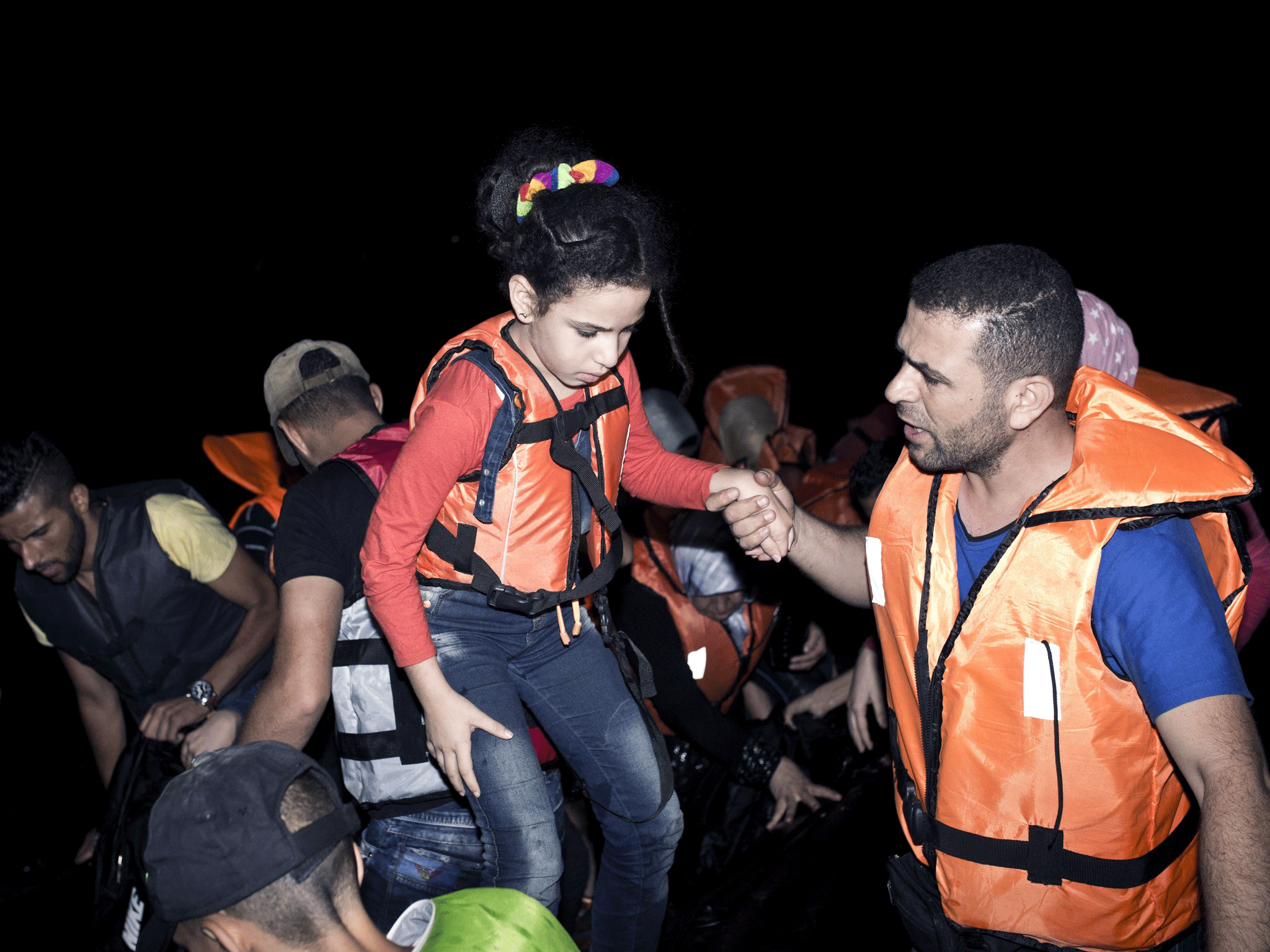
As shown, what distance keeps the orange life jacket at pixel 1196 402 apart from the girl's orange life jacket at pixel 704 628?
1507mm

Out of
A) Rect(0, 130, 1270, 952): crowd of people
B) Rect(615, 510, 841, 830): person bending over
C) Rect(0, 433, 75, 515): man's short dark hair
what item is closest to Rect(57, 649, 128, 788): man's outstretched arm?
Rect(0, 433, 75, 515): man's short dark hair

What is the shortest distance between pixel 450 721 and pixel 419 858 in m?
0.68

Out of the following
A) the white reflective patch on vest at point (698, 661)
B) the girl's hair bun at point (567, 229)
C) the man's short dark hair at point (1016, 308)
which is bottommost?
the white reflective patch on vest at point (698, 661)

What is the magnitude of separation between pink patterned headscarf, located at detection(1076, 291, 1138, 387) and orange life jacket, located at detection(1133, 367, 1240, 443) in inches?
4.1

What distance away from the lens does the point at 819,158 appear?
26.2 ft

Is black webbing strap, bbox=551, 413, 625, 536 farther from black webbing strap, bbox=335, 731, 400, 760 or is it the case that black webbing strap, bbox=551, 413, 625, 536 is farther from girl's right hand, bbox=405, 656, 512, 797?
black webbing strap, bbox=335, 731, 400, 760

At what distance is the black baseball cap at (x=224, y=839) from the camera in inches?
46.9

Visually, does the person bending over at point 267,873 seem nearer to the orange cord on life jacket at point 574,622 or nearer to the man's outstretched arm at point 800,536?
the orange cord on life jacket at point 574,622

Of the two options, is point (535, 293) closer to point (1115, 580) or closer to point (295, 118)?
point (1115, 580)

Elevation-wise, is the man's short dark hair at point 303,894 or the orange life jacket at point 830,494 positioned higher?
the man's short dark hair at point 303,894

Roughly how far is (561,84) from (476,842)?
5.56 meters

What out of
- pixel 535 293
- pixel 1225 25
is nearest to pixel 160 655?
pixel 535 293

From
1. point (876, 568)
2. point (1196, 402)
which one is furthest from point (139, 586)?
point (1196, 402)

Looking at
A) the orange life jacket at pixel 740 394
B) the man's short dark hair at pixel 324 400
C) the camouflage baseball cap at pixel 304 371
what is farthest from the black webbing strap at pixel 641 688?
the orange life jacket at pixel 740 394
